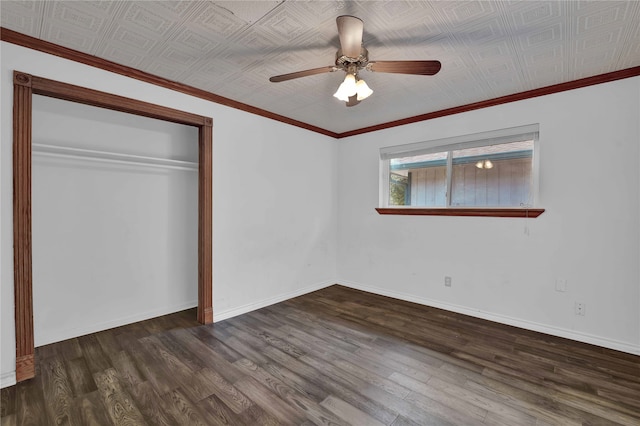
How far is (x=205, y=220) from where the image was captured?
10.0 feet

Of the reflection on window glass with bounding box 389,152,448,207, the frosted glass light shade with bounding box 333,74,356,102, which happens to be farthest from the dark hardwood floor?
the frosted glass light shade with bounding box 333,74,356,102

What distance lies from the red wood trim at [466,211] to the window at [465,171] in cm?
11

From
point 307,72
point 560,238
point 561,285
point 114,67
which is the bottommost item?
point 561,285

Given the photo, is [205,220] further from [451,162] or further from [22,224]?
[451,162]

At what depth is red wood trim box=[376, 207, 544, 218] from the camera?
9.87ft

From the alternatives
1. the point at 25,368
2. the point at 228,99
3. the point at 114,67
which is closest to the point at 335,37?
the point at 228,99

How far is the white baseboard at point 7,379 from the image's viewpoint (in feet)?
6.47

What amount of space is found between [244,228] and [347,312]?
1.57 m

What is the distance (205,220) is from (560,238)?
3.55 m

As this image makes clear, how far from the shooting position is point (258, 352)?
98.3 inches

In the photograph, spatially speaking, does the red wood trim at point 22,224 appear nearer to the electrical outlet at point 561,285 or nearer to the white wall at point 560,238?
the white wall at point 560,238

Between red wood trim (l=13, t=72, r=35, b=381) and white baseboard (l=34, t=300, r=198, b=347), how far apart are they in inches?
25.9

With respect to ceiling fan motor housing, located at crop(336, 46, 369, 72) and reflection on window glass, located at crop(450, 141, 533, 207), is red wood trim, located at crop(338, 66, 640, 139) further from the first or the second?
ceiling fan motor housing, located at crop(336, 46, 369, 72)

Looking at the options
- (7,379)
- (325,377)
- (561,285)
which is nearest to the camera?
(7,379)
